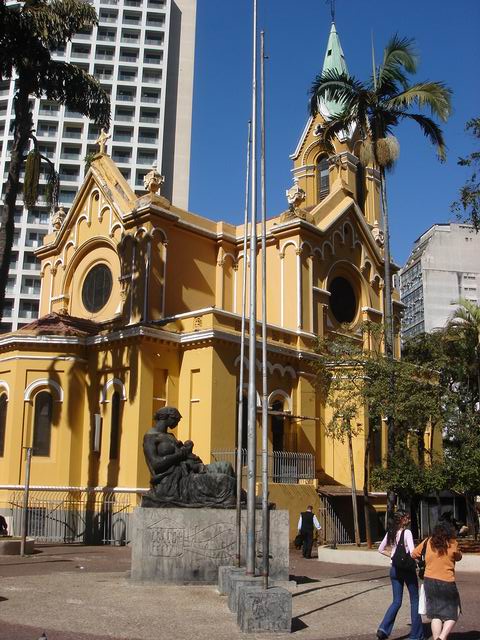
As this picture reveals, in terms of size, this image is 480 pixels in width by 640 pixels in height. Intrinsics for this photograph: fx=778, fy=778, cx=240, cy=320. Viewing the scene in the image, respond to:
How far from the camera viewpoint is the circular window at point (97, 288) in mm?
33375

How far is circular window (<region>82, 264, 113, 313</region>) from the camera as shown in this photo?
3338 cm

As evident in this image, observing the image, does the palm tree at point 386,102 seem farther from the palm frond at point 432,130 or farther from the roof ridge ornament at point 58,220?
the roof ridge ornament at point 58,220

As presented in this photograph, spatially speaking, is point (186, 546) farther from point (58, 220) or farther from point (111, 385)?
point (58, 220)

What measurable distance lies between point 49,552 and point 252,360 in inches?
459

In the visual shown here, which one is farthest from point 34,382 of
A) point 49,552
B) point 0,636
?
point 0,636

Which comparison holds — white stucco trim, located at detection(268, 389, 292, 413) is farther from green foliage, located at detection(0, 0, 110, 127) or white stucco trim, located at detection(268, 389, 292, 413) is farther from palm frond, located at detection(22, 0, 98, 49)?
palm frond, located at detection(22, 0, 98, 49)

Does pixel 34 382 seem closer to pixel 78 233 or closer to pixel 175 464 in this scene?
pixel 78 233

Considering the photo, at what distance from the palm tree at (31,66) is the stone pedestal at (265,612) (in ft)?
48.0

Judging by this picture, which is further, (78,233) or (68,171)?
(68,171)

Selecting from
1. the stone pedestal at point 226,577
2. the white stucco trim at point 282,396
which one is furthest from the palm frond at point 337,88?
the stone pedestal at point 226,577

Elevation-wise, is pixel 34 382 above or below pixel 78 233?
below

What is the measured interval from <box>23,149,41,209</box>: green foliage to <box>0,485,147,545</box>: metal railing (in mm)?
9963

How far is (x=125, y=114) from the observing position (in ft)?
264

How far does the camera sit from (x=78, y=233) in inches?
1379
